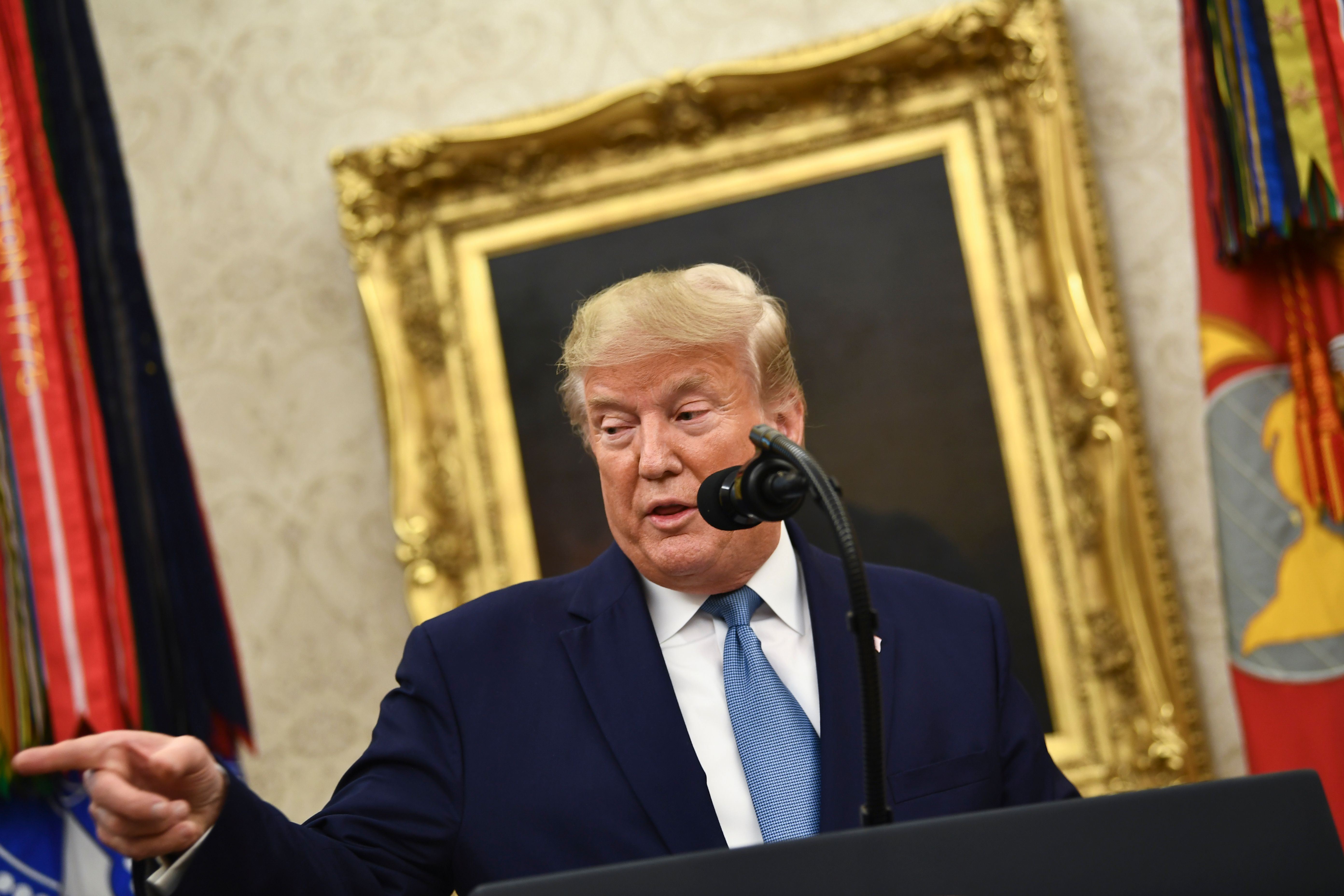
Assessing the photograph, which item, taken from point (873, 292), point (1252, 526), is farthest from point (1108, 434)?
point (873, 292)

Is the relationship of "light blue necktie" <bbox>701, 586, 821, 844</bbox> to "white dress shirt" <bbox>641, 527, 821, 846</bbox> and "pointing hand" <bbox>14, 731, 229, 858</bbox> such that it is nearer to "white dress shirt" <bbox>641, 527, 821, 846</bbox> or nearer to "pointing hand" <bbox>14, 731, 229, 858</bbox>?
"white dress shirt" <bbox>641, 527, 821, 846</bbox>

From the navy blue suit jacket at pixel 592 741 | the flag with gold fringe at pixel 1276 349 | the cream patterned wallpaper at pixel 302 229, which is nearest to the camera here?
the navy blue suit jacket at pixel 592 741

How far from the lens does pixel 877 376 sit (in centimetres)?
266

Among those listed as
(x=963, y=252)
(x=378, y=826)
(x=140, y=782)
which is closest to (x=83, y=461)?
(x=378, y=826)

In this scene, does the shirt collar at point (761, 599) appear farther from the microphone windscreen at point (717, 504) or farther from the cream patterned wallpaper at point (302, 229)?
the cream patterned wallpaper at point (302, 229)

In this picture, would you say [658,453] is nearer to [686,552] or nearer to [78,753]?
[686,552]

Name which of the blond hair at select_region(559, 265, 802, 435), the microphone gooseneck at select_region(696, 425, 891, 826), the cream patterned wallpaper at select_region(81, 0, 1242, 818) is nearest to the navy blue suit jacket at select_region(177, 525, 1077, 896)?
the blond hair at select_region(559, 265, 802, 435)

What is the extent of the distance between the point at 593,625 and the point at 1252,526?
1295 millimetres

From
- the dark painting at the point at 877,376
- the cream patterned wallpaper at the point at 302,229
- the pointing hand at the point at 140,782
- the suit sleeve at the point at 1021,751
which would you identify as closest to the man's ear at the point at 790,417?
the suit sleeve at the point at 1021,751

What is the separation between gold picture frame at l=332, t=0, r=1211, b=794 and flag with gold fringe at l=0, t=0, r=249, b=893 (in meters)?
0.73

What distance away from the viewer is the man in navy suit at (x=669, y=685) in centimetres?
150

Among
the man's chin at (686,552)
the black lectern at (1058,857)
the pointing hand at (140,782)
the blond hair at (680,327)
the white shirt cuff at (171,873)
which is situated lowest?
the black lectern at (1058,857)

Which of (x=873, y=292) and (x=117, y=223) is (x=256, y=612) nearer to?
(x=117, y=223)

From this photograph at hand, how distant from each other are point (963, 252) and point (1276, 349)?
0.67 meters
